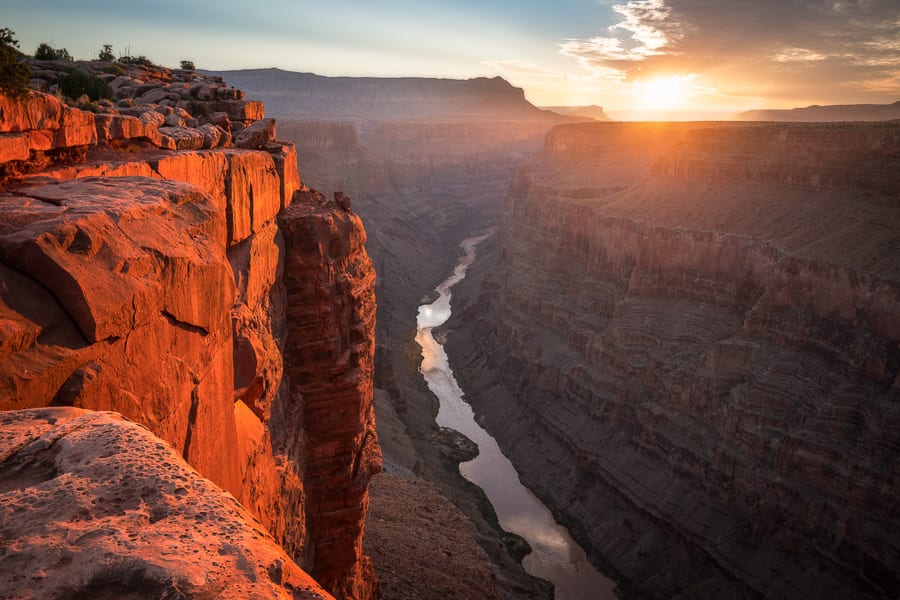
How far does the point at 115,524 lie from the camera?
3225 millimetres

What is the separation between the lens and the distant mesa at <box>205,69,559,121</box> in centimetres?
17338

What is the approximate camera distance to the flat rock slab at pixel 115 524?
2.91 m

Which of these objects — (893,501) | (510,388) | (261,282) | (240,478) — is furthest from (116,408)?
(510,388)

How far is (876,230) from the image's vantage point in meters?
32.1

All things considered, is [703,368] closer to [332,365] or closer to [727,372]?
[727,372]

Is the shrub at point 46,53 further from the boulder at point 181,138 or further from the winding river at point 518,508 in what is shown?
the winding river at point 518,508

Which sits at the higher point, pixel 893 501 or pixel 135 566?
pixel 135 566

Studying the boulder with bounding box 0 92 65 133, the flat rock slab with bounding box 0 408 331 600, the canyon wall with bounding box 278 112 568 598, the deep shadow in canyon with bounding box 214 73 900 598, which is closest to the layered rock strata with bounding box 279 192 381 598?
the canyon wall with bounding box 278 112 568 598

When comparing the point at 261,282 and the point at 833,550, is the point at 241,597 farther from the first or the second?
the point at 833,550

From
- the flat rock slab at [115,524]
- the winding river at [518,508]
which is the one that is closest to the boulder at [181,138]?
the flat rock slab at [115,524]

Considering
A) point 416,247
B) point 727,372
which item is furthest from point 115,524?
point 416,247

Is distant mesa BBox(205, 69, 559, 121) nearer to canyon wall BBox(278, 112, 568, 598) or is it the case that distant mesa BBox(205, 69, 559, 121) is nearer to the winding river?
canyon wall BBox(278, 112, 568, 598)

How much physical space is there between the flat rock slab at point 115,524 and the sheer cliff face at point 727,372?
29.9m

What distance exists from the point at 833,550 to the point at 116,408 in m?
30.9
